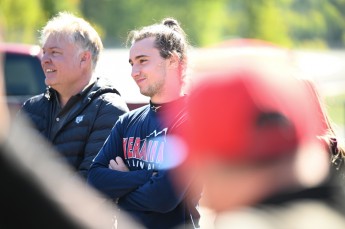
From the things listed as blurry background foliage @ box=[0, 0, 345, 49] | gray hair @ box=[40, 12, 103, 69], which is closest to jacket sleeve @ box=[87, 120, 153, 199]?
gray hair @ box=[40, 12, 103, 69]

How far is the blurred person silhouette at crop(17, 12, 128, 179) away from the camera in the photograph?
4.41m

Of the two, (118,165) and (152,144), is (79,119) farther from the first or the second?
(152,144)

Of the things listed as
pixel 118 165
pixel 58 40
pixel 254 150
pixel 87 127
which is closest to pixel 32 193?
pixel 254 150

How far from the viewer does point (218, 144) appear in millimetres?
1391

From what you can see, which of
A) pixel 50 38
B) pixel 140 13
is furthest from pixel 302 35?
pixel 50 38

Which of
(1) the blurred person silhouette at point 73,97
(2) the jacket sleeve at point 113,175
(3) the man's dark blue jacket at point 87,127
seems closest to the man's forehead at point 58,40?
(1) the blurred person silhouette at point 73,97

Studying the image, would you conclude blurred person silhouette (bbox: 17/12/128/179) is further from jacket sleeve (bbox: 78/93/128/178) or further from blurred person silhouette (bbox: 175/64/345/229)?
blurred person silhouette (bbox: 175/64/345/229)

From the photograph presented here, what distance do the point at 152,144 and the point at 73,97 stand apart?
37.1 inches

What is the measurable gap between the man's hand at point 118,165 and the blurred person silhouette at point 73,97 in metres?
0.40

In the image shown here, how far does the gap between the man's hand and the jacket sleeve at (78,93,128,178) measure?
368mm

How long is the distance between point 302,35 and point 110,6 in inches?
648

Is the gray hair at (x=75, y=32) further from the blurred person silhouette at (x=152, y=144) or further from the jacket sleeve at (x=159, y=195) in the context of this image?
the jacket sleeve at (x=159, y=195)

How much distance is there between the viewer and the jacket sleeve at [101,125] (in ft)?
14.3

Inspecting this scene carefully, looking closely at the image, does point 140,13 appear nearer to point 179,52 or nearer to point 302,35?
point 302,35
